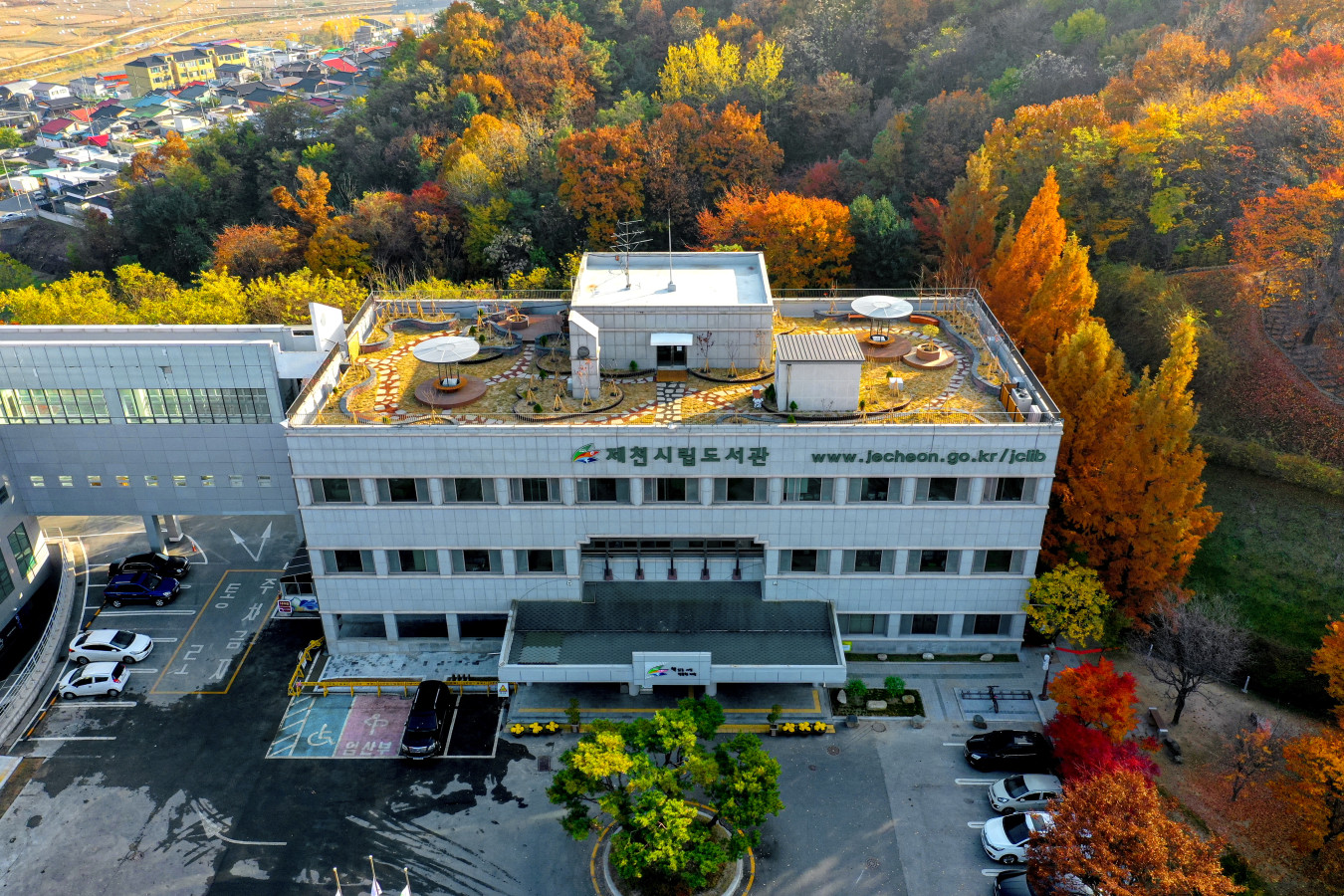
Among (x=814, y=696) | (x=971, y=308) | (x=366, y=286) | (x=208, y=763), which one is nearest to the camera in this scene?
(x=208, y=763)

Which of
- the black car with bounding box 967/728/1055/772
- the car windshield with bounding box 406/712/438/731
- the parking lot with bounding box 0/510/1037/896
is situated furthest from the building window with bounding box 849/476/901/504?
the car windshield with bounding box 406/712/438/731

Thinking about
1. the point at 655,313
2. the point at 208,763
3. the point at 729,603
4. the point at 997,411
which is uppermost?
the point at 655,313

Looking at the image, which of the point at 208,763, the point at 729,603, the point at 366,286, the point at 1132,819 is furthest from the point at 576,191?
the point at 1132,819

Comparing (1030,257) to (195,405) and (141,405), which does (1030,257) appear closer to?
(195,405)

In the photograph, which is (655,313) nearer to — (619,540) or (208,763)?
(619,540)

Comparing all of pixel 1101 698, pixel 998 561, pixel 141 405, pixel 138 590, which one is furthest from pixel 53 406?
pixel 1101 698

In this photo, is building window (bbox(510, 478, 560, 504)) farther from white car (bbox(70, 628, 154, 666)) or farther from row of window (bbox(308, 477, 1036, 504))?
white car (bbox(70, 628, 154, 666))
